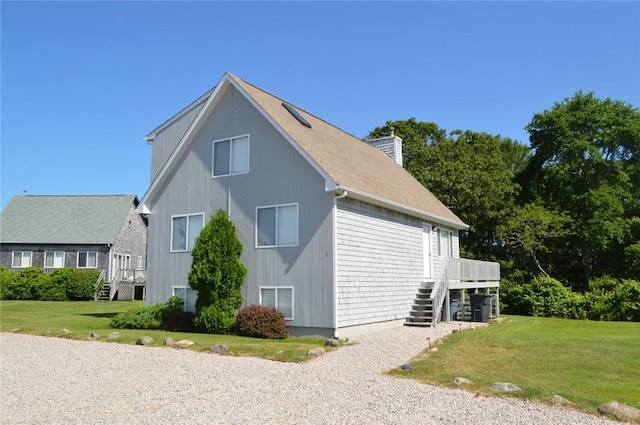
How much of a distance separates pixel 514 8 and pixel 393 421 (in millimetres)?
14123

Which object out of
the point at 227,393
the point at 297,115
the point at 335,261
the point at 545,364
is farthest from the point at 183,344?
the point at 297,115

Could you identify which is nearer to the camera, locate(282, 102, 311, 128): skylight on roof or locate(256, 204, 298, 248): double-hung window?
locate(256, 204, 298, 248): double-hung window

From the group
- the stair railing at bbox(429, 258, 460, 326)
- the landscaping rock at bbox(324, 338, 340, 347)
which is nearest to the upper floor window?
the landscaping rock at bbox(324, 338, 340, 347)

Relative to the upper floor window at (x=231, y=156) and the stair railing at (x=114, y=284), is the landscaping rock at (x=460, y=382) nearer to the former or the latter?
the upper floor window at (x=231, y=156)

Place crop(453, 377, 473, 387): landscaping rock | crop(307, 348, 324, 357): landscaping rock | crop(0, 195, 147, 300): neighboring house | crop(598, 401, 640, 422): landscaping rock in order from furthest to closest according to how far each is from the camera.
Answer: crop(0, 195, 147, 300): neighboring house < crop(307, 348, 324, 357): landscaping rock < crop(453, 377, 473, 387): landscaping rock < crop(598, 401, 640, 422): landscaping rock

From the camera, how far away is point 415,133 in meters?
48.1

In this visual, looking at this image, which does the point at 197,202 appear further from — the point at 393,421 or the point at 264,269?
the point at 393,421

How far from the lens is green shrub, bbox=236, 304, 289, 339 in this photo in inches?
613

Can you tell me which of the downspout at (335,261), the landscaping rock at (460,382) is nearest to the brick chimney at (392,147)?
the downspout at (335,261)

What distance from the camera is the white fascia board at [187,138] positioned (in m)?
18.4

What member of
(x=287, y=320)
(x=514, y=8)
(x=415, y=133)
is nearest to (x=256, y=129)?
(x=287, y=320)

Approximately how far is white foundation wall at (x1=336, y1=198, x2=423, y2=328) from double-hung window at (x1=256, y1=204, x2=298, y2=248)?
1.59 meters

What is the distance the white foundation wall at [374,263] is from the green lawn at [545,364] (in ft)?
9.43

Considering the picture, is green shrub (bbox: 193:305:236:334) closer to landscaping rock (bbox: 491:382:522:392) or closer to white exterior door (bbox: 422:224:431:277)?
white exterior door (bbox: 422:224:431:277)
